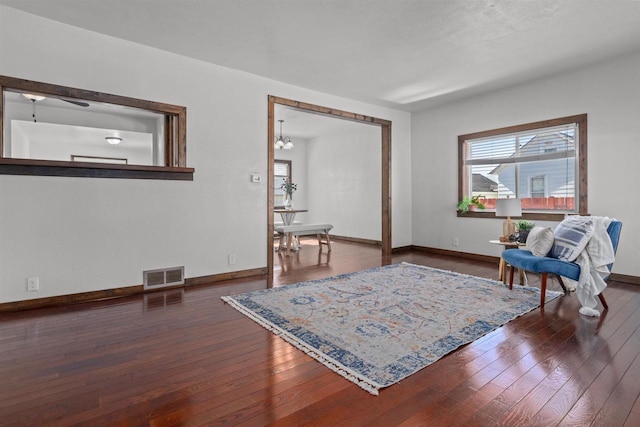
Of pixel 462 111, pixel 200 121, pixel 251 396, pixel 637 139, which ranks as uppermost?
pixel 462 111

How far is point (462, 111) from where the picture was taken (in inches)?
236

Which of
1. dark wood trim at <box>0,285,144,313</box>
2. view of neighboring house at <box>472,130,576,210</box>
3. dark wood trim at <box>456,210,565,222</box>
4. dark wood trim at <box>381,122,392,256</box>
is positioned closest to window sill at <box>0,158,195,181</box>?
dark wood trim at <box>0,285,144,313</box>

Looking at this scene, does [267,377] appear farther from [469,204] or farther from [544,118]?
[544,118]

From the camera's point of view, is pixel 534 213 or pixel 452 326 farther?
pixel 534 213

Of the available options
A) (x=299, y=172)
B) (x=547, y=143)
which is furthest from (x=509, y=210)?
(x=299, y=172)

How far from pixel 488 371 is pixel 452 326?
26.2 inches

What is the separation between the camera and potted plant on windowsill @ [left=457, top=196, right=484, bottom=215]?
5816 millimetres

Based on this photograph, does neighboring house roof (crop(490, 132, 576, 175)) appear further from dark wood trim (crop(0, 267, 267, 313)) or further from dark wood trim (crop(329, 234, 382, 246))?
dark wood trim (crop(0, 267, 267, 313))

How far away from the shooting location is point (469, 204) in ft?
19.4

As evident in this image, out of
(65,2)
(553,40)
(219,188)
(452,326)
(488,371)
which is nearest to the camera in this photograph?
(488,371)

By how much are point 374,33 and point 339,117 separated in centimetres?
230

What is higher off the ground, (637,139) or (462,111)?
(462,111)

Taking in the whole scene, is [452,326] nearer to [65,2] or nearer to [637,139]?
[637,139]

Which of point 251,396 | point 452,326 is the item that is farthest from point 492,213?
point 251,396
